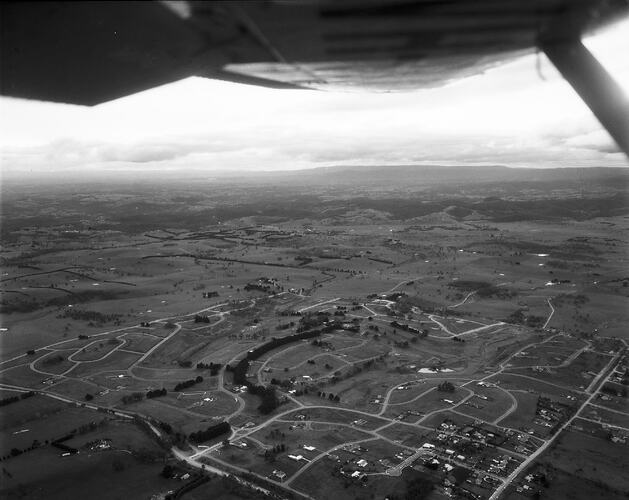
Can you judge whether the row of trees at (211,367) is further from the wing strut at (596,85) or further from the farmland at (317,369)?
the wing strut at (596,85)

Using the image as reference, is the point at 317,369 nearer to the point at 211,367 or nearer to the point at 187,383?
the point at 211,367

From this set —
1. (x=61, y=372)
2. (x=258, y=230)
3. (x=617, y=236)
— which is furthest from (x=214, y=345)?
(x=617, y=236)

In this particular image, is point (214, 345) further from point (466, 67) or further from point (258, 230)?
point (258, 230)

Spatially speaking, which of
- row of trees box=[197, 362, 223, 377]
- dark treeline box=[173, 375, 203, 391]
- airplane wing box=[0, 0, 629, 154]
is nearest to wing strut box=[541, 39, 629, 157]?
airplane wing box=[0, 0, 629, 154]

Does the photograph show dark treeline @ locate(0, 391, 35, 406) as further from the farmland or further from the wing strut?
the wing strut

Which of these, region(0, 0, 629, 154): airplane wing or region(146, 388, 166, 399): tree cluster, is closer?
region(0, 0, 629, 154): airplane wing

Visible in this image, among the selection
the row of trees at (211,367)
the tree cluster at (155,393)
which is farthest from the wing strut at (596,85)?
the row of trees at (211,367)

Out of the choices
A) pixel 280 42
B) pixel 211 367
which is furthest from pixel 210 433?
pixel 280 42

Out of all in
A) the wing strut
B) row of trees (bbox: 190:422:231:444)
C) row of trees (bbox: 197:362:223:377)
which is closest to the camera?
the wing strut

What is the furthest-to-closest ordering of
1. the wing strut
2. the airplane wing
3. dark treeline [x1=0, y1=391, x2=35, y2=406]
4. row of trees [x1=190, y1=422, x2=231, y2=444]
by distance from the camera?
dark treeline [x1=0, y1=391, x2=35, y2=406], row of trees [x1=190, y1=422, x2=231, y2=444], the wing strut, the airplane wing

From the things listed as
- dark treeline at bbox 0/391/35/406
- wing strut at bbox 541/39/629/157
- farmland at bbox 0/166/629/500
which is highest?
wing strut at bbox 541/39/629/157
